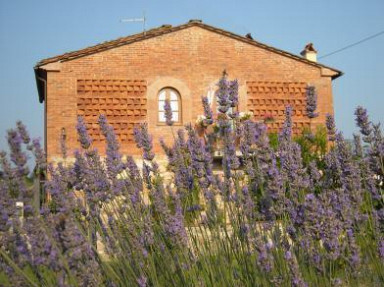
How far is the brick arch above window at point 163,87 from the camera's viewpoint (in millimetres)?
14117

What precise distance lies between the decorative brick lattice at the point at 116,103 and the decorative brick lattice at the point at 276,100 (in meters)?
3.00

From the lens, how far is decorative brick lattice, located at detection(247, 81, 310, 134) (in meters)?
14.7

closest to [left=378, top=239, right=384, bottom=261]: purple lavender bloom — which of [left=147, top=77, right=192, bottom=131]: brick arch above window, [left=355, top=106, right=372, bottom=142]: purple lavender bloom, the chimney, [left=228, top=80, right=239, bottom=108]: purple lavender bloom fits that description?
[left=355, top=106, right=372, bottom=142]: purple lavender bloom

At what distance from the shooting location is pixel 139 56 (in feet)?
46.4

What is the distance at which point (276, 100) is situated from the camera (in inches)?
588

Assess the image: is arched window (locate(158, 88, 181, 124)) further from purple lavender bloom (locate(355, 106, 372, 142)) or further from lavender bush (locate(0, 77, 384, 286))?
purple lavender bloom (locate(355, 106, 372, 142))

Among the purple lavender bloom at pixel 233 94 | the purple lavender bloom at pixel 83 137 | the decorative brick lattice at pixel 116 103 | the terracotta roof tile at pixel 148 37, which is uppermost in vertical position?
the terracotta roof tile at pixel 148 37

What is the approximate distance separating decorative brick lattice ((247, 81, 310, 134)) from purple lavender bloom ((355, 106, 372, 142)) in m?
11.5

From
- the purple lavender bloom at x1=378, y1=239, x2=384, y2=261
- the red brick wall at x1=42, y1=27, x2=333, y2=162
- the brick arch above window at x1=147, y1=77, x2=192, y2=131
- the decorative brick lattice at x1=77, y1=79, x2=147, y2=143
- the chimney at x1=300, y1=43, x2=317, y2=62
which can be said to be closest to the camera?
the purple lavender bloom at x1=378, y1=239, x2=384, y2=261

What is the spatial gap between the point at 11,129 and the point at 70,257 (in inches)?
30.9

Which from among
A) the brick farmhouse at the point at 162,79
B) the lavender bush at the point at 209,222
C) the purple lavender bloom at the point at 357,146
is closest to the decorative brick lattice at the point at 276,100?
the brick farmhouse at the point at 162,79

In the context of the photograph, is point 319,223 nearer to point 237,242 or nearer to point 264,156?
point 264,156

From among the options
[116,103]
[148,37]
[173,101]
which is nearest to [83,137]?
[116,103]

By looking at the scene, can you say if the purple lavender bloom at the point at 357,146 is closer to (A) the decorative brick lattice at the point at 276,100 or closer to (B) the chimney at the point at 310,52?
(A) the decorative brick lattice at the point at 276,100
